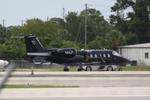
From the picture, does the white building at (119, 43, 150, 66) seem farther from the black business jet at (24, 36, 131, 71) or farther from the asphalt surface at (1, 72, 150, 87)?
the asphalt surface at (1, 72, 150, 87)

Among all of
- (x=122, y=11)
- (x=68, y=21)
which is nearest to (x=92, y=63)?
(x=122, y=11)

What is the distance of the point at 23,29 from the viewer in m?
92.1

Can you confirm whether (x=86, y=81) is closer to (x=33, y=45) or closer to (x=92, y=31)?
(x=33, y=45)

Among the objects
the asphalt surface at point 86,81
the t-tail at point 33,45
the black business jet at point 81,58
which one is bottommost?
Answer: the asphalt surface at point 86,81

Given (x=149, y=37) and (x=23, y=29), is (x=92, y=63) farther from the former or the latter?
(x=149, y=37)

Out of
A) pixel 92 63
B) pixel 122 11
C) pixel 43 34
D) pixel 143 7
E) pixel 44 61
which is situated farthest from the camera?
pixel 122 11

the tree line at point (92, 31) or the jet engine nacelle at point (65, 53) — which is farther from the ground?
the tree line at point (92, 31)

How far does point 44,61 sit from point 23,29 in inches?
1352

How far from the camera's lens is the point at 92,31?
111812 millimetres

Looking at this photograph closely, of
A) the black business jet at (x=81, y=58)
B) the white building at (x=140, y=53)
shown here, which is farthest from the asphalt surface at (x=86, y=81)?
the white building at (x=140, y=53)

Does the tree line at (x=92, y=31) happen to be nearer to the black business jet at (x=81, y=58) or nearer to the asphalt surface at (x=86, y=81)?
the black business jet at (x=81, y=58)

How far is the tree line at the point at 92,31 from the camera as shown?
8112 cm

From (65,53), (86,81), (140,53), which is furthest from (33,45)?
(86,81)

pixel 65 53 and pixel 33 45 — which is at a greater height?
pixel 33 45
